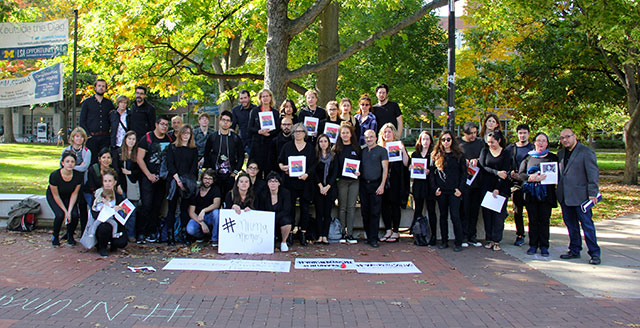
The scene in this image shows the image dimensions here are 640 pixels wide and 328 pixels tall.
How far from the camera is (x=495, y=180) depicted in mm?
8359

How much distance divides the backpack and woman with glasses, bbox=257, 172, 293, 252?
7.10 ft

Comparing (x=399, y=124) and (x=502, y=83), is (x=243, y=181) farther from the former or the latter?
(x=502, y=83)

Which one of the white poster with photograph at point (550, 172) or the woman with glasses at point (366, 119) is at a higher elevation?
the woman with glasses at point (366, 119)

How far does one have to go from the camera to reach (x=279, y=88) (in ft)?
34.9

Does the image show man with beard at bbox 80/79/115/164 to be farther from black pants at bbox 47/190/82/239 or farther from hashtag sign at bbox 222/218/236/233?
hashtag sign at bbox 222/218/236/233

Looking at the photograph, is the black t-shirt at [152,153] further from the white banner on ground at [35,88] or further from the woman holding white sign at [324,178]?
the white banner on ground at [35,88]

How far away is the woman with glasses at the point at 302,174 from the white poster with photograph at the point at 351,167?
1.71ft

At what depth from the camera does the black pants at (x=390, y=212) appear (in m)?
8.62

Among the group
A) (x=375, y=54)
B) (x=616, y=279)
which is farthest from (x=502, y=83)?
(x=616, y=279)

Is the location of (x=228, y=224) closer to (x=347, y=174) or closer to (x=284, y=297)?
(x=347, y=174)

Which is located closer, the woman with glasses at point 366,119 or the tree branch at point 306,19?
the woman with glasses at point 366,119

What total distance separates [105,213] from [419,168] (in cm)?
499

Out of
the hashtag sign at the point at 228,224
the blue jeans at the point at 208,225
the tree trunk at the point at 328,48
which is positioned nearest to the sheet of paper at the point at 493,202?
the hashtag sign at the point at 228,224

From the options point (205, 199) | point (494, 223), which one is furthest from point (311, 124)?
point (494, 223)
